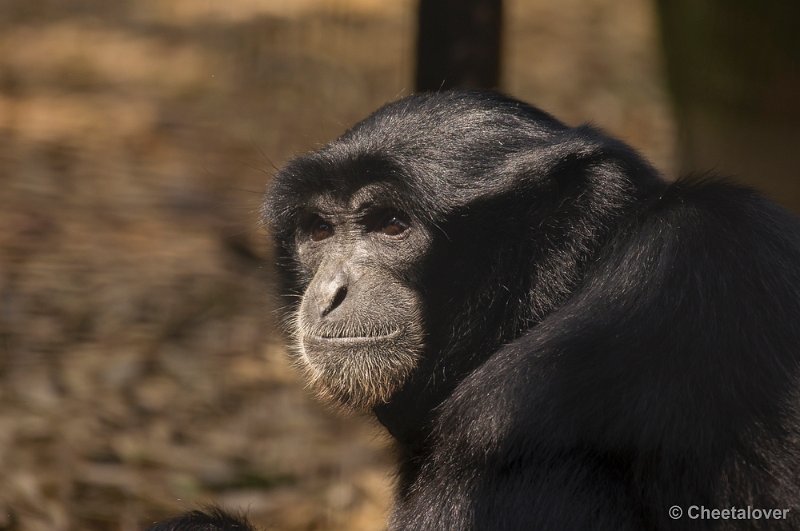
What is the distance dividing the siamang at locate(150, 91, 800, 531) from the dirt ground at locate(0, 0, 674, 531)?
3.63ft

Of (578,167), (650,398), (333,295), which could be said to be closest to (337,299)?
(333,295)

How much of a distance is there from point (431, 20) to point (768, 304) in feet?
10.2

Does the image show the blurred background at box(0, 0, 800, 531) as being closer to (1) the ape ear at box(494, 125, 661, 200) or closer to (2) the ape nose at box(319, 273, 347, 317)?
(2) the ape nose at box(319, 273, 347, 317)

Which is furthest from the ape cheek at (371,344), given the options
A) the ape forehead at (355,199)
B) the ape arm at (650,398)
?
the ape arm at (650,398)

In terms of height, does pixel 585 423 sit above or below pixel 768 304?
below

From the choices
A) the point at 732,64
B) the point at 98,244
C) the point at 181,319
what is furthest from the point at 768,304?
the point at 98,244

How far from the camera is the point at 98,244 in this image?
905 centimetres

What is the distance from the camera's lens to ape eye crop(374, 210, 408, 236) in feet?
15.0

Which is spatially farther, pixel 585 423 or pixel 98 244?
pixel 98 244

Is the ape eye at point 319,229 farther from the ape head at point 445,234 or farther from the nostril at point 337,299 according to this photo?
the nostril at point 337,299

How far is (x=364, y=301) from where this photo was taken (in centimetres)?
446

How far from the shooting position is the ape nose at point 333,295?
4547 mm

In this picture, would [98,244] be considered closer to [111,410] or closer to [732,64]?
[111,410]

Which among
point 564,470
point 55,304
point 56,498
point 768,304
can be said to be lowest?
point 56,498
